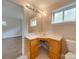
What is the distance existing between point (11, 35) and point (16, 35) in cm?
6

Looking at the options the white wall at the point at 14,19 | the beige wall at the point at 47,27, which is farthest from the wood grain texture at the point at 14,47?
the beige wall at the point at 47,27

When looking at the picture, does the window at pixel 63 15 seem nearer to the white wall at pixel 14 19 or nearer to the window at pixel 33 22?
the window at pixel 33 22

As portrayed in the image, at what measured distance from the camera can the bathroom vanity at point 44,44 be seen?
1.06 meters

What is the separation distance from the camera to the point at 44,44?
1064 millimetres

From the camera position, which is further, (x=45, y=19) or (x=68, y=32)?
(x=45, y=19)

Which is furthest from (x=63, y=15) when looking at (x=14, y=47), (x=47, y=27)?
(x=14, y=47)

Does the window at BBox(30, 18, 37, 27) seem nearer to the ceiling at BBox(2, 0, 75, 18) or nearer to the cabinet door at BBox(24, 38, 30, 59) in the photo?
the ceiling at BBox(2, 0, 75, 18)

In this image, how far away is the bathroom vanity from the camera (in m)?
1.06

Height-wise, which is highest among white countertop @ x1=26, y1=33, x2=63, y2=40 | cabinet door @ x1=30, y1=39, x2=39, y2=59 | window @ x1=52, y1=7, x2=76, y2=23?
window @ x1=52, y1=7, x2=76, y2=23

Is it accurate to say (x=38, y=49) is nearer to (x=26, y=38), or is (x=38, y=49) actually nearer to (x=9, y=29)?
(x=26, y=38)

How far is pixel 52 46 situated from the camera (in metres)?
1.06

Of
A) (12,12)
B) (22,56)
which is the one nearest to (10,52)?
(22,56)

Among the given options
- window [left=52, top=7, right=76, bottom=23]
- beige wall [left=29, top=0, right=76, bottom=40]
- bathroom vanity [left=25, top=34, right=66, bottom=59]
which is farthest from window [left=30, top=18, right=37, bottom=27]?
window [left=52, top=7, right=76, bottom=23]

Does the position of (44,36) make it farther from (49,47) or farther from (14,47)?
(14,47)
